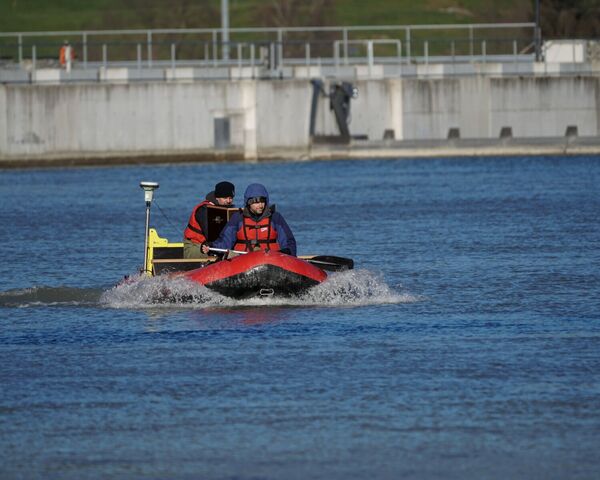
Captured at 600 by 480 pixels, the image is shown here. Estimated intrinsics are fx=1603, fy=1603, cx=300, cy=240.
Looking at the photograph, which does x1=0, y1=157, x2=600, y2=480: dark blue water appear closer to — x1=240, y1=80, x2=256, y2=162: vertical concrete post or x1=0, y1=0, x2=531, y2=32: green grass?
x1=240, y1=80, x2=256, y2=162: vertical concrete post

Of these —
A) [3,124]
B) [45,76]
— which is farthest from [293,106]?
[3,124]

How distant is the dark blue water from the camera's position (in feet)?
38.2

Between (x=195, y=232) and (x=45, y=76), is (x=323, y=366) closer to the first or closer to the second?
(x=195, y=232)

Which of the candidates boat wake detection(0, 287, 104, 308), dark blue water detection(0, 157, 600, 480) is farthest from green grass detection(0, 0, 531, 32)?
boat wake detection(0, 287, 104, 308)

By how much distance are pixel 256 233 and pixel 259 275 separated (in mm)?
595

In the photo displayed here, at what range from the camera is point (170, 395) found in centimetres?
1391

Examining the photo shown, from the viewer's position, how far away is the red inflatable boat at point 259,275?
19109 mm

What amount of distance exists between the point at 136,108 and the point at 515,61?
52.7ft

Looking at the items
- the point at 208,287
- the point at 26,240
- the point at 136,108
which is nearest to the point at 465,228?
the point at 26,240

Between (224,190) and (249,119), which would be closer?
(224,190)

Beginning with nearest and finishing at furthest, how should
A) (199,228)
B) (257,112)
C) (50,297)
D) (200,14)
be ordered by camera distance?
(199,228)
(50,297)
(257,112)
(200,14)

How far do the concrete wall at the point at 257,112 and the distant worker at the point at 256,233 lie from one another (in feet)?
139

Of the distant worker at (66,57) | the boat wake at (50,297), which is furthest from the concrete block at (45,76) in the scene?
the boat wake at (50,297)

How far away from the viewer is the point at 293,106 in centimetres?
6278
